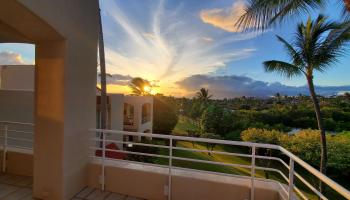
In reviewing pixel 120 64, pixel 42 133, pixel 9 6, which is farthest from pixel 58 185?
pixel 120 64

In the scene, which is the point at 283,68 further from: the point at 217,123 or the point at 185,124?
the point at 185,124

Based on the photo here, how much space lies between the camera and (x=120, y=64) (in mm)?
12062

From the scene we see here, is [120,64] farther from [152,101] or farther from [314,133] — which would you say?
[314,133]

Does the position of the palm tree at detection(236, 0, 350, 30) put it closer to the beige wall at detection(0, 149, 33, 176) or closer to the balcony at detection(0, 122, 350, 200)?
the balcony at detection(0, 122, 350, 200)

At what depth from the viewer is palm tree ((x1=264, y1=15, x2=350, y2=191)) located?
19.8 ft

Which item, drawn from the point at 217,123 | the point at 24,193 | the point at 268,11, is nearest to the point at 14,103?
the point at 24,193

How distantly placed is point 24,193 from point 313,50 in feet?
25.3

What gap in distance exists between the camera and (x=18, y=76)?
954 cm

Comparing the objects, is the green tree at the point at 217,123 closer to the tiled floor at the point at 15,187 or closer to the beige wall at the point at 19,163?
the beige wall at the point at 19,163

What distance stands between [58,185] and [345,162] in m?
13.9

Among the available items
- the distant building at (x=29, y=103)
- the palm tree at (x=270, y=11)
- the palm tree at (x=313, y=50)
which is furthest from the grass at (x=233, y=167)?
the palm tree at (x=270, y=11)

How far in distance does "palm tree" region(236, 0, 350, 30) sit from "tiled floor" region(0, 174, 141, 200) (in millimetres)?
3330

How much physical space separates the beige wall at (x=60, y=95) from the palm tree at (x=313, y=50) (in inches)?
245

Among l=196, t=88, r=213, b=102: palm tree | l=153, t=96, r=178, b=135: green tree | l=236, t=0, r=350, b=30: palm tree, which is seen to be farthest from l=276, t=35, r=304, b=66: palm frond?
l=196, t=88, r=213, b=102: palm tree
